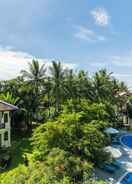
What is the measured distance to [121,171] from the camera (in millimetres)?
23906

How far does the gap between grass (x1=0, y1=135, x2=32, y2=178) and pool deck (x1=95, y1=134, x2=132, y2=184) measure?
20.3 ft

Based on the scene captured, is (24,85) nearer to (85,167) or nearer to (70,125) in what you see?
(70,125)

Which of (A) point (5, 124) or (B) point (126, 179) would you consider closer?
(B) point (126, 179)

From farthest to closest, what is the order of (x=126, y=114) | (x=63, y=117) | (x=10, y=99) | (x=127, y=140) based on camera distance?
1. (x=126, y=114)
2. (x=127, y=140)
3. (x=10, y=99)
4. (x=63, y=117)

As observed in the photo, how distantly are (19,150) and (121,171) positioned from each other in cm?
1074

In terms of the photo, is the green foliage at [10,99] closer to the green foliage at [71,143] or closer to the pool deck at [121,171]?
the pool deck at [121,171]

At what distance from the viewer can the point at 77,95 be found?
40.1 meters

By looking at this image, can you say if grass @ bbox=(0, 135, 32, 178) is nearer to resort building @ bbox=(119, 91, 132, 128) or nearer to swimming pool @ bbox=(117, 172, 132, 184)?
swimming pool @ bbox=(117, 172, 132, 184)

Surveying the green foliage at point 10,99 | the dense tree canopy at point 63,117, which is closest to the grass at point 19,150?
the dense tree canopy at point 63,117

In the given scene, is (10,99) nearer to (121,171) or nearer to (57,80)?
(57,80)

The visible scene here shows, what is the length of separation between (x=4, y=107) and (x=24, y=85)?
9.42m

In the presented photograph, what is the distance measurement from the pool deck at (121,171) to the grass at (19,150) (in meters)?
6.18

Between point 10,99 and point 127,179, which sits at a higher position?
point 10,99

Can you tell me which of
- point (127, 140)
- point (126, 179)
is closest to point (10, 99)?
point (127, 140)
